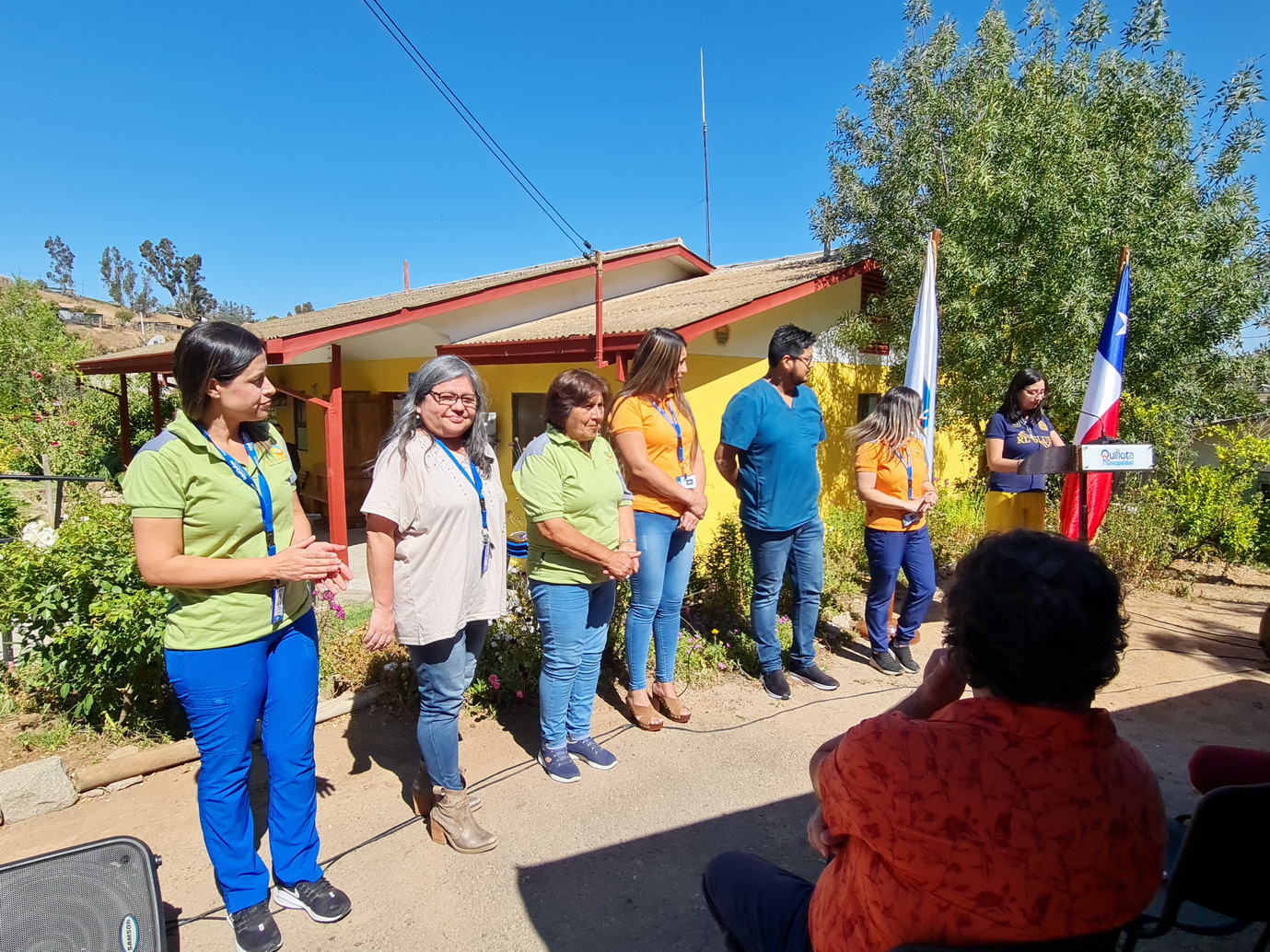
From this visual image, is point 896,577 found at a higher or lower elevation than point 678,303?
lower

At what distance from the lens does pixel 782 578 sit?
13.4 feet

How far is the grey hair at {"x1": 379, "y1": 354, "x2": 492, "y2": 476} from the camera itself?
2514 mm

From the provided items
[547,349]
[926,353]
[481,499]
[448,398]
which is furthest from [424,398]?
[547,349]

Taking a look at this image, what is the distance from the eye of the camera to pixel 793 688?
416 cm

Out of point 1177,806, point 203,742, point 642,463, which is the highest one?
point 642,463

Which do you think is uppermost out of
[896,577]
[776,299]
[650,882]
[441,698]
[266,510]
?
[776,299]

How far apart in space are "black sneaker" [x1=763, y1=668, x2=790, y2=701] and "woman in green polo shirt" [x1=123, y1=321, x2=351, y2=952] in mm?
2474

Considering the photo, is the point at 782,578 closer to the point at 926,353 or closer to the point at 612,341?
the point at 926,353

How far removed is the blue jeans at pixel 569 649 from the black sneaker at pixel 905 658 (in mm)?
2252

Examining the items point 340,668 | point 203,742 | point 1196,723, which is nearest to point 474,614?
point 203,742

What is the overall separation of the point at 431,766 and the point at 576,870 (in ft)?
2.12

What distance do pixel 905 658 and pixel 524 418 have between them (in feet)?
17.3

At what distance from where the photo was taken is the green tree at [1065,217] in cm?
623

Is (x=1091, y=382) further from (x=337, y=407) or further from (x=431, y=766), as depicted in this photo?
(x=337, y=407)
